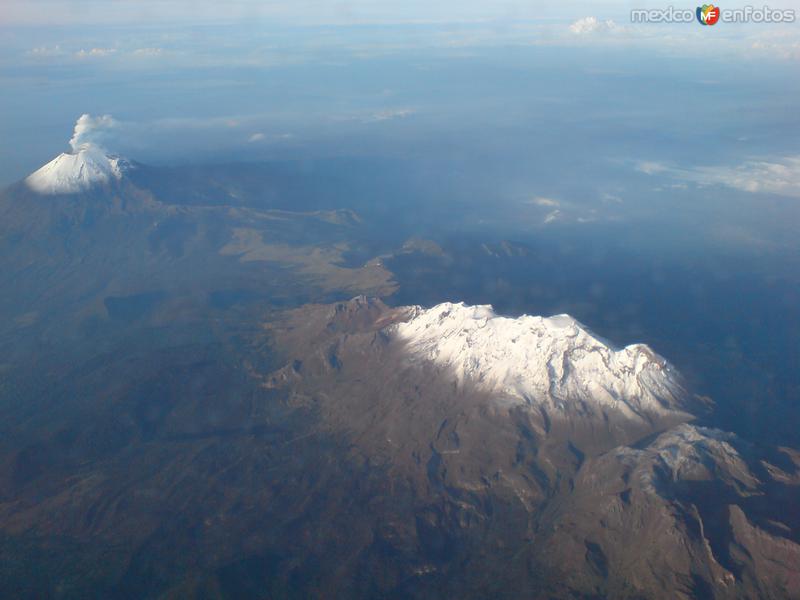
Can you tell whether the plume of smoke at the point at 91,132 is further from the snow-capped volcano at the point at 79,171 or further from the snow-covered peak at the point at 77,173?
the snow-covered peak at the point at 77,173

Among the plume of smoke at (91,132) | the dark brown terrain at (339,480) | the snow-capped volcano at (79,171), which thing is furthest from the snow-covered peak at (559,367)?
the plume of smoke at (91,132)

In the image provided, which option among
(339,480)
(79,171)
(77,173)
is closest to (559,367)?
(339,480)

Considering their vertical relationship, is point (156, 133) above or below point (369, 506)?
above

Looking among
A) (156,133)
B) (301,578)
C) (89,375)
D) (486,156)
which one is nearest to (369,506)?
(301,578)

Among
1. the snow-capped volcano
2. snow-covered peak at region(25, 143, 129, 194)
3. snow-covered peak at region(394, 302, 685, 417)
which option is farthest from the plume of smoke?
snow-covered peak at region(394, 302, 685, 417)

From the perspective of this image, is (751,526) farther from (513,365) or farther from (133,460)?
(133,460)

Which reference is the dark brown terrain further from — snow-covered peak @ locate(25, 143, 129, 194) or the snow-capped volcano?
the snow-capped volcano

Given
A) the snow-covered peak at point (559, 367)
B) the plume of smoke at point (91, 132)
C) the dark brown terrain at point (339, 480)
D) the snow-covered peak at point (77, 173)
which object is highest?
the plume of smoke at point (91, 132)
